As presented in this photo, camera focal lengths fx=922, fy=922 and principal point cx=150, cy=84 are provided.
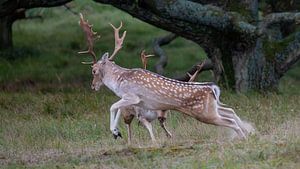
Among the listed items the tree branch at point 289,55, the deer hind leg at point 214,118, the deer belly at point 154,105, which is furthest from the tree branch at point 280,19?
the deer belly at point 154,105

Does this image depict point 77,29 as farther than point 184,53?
Yes

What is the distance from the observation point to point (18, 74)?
767 inches

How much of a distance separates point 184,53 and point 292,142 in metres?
14.4

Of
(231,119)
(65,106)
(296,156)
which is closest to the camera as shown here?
(296,156)

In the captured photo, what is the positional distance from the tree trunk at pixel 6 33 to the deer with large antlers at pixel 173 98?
452 inches

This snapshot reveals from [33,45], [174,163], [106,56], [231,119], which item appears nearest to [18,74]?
[33,45]

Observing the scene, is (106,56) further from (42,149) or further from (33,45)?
(33,45)

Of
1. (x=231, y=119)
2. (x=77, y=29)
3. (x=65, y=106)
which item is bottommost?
(x=77, y=29)

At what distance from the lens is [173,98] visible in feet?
33.9

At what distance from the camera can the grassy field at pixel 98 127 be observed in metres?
9.02

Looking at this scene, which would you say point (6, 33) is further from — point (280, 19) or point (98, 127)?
point (98, 127)

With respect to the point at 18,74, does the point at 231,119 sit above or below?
above

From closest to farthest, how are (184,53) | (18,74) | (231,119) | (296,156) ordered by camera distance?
(296,156) → (231,119) → (18,74) → (184,53)

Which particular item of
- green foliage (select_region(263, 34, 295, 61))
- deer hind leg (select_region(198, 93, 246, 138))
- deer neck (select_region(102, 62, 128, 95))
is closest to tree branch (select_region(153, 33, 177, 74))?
green foliage (select_region(263, 34, 295, 61))
